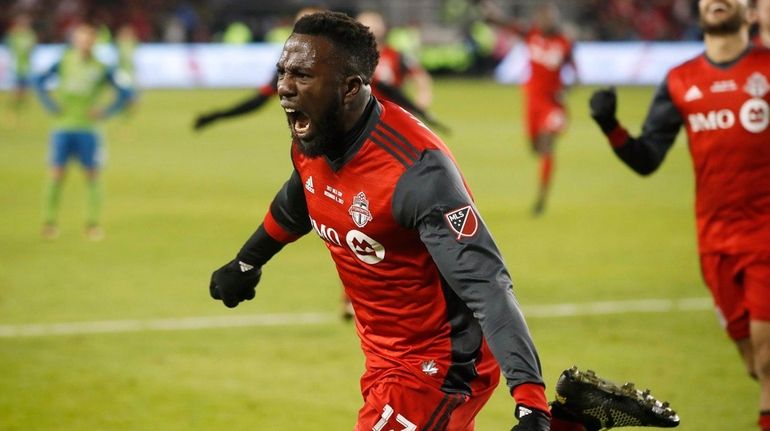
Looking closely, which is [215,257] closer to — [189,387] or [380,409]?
[189,387]

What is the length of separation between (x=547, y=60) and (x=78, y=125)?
268 inches

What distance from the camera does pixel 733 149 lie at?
6.66 m

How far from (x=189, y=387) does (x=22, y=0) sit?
38.4 meters

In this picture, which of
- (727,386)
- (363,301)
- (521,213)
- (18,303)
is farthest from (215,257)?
(363,301)

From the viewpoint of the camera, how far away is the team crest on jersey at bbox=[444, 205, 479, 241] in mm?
4105

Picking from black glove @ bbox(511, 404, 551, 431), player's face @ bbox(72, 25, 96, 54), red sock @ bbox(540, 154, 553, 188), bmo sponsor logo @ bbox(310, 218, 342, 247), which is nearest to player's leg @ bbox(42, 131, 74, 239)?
player's face @ bbox(72, 25, 96, 54)

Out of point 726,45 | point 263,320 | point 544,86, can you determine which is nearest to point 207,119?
point 263,320

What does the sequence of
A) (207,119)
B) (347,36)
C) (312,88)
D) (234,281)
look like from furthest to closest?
(207,119)
(234,281)
(347,36)
(312,88)

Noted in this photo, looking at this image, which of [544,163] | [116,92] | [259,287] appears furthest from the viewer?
[544,163]

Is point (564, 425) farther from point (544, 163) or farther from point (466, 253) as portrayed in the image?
point (544, 163)

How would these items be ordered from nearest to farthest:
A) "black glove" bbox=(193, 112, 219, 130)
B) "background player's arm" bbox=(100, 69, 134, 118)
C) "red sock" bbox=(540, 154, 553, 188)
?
"black glove" bbox=(193, 112, 219, 130) → "background player's arm" bbox=(100, 69, 134, 118) → "red sock" bbox=(540, 154, 553, 188)

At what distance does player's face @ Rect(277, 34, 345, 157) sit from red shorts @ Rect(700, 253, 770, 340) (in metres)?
3.16

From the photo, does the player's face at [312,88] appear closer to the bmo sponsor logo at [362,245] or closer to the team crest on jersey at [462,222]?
the bmo sponsor logo at [362,245]

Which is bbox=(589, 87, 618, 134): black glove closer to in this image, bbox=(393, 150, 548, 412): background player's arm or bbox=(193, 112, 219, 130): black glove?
bbox=(393, 150, 548, 412): background player's arm
